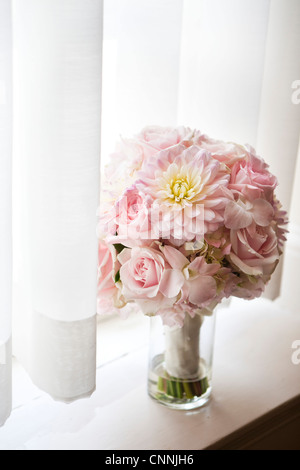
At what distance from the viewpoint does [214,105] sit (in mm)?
1010

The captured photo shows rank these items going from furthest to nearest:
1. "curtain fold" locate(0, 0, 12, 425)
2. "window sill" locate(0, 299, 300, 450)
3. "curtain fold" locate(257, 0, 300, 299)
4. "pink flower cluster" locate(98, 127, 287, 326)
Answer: "curtain fold" locate(257, 0, 300, 299) → "window sill" locate(0, 299, 300, 450) → "pink flower cluster" locate(98, 127, 287, 326) → "curtain fold" locate(0, 0, 12, 425)

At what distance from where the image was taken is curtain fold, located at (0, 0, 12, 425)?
2.04ft

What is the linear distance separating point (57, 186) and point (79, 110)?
0.09m

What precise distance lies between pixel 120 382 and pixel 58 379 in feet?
0.81

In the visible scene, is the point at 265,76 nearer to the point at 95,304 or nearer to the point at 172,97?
the point at 172,97

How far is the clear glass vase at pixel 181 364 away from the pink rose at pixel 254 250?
0.17 metres

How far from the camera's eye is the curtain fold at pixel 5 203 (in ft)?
2.04

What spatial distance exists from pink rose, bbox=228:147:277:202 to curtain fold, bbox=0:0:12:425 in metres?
0.29

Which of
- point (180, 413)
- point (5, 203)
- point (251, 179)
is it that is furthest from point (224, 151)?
point (180, 413)
